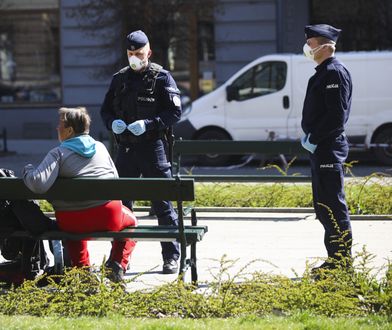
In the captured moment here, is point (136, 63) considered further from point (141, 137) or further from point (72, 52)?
point (72, 52)

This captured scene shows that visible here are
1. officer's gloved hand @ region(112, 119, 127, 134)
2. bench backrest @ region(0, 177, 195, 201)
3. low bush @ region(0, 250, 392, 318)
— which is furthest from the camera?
officer's gloved hand @ region(112, 119, 127, 134)

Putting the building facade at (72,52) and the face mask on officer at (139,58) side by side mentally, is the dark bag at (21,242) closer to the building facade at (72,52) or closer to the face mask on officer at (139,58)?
the face mask on officer at (139,58)

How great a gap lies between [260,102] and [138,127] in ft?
34.6

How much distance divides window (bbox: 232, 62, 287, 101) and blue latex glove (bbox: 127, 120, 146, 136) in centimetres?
1039

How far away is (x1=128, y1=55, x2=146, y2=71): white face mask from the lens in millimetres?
7473

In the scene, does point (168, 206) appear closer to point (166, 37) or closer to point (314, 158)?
point (314, 158)

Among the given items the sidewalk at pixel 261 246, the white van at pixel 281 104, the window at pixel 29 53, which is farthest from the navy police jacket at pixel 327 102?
the window at pixel 29 53

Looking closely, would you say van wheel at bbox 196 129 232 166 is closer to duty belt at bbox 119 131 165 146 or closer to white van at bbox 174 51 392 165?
white van at bbox 174 51 392 165

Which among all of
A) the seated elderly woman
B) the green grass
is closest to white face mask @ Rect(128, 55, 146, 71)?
the seated elderly woman

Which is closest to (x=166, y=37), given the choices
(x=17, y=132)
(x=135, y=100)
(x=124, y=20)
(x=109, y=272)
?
(x=124, y=20)

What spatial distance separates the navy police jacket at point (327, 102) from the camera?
6898mm

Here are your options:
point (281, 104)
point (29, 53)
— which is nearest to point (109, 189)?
point (281, 104)

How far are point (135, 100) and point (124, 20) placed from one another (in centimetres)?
1439

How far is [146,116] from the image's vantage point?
763 cm
